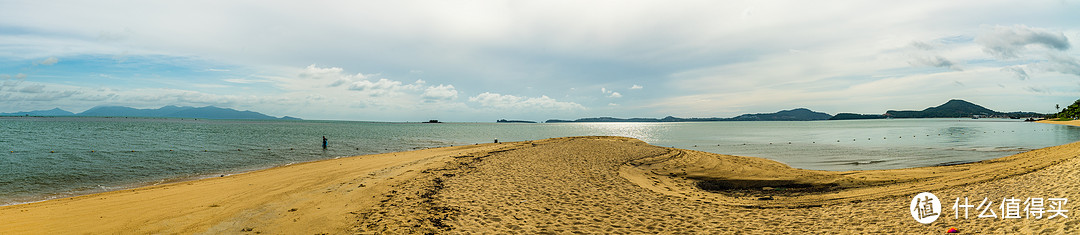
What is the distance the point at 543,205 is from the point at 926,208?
10.3 meters

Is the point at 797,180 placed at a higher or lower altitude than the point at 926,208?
lower

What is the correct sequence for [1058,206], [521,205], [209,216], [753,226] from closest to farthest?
[1058,206] < [753,226] < [209,216] < [521,205]

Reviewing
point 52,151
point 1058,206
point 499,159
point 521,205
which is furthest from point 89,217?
point 52,151

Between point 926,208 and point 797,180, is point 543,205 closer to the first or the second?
point 926,208

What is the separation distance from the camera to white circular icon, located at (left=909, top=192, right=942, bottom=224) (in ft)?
32.4

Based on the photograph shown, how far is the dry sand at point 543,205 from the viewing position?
394 inches

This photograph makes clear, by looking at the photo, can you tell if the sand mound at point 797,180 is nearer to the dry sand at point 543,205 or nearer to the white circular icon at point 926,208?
the dry sand at point 543,205

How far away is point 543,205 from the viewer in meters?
12.8

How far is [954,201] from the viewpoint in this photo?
1077 cm

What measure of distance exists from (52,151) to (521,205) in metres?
42.1

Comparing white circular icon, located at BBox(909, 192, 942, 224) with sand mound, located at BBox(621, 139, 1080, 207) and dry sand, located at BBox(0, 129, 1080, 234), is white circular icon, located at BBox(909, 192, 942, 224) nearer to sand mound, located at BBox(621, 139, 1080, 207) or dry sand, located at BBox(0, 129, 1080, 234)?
dry sand, located at BBox(0, 129, 1080, 234)

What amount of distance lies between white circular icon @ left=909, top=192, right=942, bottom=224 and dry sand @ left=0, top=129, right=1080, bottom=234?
0.23 m

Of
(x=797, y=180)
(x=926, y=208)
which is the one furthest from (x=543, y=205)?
(x=797, y=180)

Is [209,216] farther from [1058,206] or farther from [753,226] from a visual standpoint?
[1058,206]
